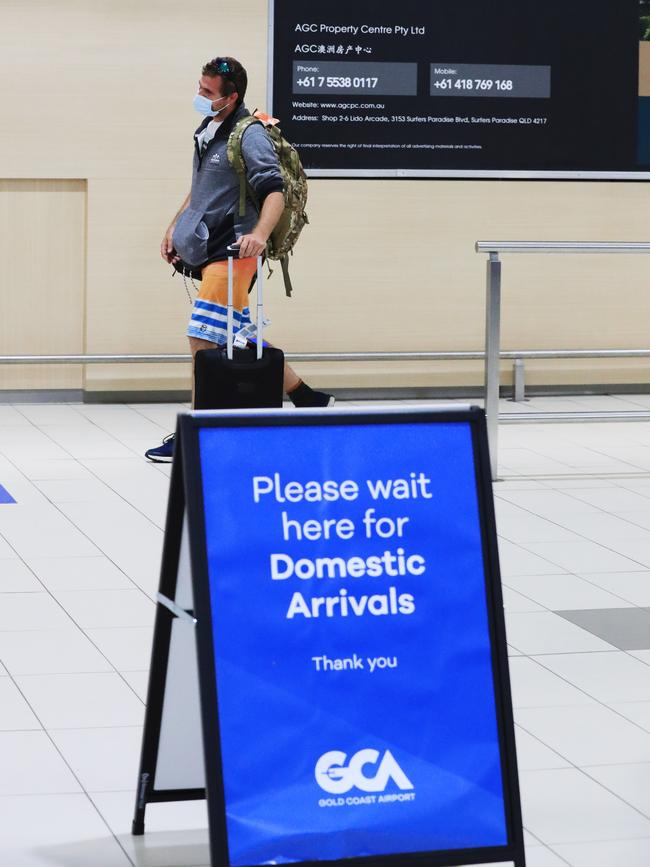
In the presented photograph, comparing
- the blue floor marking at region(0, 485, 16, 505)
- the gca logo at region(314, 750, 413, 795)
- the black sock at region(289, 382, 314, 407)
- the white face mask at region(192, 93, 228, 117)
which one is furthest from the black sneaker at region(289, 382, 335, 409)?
the gca logo at region(314, 750, 413, 795)

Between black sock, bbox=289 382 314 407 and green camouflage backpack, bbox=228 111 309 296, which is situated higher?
green camouflage backpack, bbox=228 111 309 296

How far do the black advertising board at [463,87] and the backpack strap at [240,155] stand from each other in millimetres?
1811

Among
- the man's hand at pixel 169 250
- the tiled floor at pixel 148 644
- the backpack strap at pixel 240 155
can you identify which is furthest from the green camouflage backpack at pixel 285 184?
the tiled floor at pixel 148 644

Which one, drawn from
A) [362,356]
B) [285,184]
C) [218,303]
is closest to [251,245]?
[218,303]

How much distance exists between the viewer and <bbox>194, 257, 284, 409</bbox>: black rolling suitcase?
6.50 meters

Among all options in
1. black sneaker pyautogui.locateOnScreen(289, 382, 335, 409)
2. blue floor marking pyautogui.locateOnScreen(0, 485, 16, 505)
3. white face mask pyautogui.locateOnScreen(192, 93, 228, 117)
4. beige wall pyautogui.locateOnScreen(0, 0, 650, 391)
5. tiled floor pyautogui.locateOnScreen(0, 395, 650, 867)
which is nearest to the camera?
tiled floor pyautogui.locateOnScreen(0, 395, 650, 867)

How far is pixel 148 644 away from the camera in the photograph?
440 cm

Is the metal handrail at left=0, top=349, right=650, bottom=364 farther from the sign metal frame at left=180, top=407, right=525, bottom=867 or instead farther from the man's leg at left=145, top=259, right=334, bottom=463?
the sign metal frame at left=180, top=407, right=525, bottom=867

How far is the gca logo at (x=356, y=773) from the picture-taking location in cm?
274

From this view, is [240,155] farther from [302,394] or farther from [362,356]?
[362,356]

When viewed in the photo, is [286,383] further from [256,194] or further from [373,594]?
[373,594]

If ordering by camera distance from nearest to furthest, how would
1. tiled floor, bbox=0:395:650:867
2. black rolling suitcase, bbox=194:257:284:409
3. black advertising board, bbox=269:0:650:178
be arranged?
tiled floor, bbox=0:395:650:867, black rolling suitcase, bbox=194:257:284:409, black advertising board, bbox=269:0:650:178

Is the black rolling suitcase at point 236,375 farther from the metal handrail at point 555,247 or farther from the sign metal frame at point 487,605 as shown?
the sign metal frame at point 487,605

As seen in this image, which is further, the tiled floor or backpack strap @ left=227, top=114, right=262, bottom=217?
backpack strap @ left=227, top=114, right=262, bottom=217
